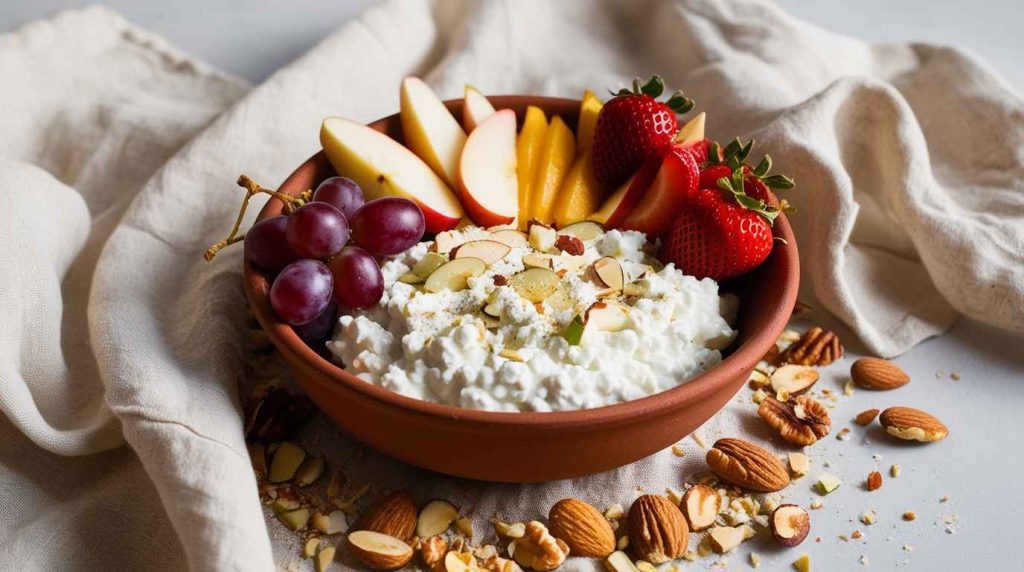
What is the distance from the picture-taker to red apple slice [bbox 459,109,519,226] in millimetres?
1562

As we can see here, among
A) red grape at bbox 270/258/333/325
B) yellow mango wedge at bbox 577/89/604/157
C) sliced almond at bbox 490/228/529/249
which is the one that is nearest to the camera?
red grape at bbox 270/258/333/325

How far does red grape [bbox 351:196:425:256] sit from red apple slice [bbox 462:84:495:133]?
336 millimetres

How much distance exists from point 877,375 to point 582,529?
23.7 inches

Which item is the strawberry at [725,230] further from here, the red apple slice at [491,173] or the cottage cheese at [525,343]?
the red apple slice at [491,173]

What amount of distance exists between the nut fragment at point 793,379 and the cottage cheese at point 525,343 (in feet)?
0.68

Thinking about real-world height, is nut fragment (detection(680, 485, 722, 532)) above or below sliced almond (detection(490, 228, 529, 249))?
below

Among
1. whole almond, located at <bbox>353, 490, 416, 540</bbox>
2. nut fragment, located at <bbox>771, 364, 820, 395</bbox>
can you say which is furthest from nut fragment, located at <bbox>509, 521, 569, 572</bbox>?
nut fragment, located at <bbox>771, 364, 820, 395</bbox>

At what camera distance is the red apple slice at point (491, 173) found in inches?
61.5

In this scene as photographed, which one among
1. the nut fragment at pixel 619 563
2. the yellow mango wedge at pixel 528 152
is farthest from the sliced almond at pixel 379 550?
the yellow mango wedge at pixel 528 152

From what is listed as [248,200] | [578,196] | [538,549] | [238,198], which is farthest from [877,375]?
[238,198]

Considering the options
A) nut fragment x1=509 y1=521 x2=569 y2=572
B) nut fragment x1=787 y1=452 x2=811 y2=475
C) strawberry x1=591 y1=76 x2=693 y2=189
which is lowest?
nut fragment x1=509 y1=521 x2=569 y2=572

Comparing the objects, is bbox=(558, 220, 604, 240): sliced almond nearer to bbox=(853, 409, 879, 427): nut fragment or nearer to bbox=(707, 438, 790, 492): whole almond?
bbox=(707, 438, 790, 492): whole almond

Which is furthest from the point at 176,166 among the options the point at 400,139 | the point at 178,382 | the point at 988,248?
the point at 988,248

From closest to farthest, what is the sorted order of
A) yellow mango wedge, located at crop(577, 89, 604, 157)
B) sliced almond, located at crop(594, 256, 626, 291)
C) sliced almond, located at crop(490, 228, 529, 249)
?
sliced almond, located at crop(594, 256, 626, 291), sliced almond, located at crop(490, 228, 529, 249), yellow mango wedge, located at crop(577, 89, 604, 157)
